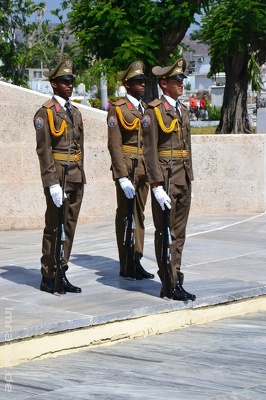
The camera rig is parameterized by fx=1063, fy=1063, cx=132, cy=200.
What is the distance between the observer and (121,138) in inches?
354

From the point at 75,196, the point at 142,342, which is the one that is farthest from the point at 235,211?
the point at 142,342

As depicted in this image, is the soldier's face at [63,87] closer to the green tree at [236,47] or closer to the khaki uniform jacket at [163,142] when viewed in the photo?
the khaki uniform jacket at [163,142]

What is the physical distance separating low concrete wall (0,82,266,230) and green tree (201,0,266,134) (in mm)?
19153

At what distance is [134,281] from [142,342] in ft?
5.45

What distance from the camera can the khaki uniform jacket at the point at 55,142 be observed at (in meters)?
8.20

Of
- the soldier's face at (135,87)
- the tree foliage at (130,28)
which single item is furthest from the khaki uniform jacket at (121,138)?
the tree foliage at (130,28)

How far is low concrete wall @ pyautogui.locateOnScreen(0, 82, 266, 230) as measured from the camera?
13.0 metres

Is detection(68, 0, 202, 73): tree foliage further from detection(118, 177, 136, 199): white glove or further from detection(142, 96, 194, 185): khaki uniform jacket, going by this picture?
detection(142, 96, 194, 185): khaki uniform jacket

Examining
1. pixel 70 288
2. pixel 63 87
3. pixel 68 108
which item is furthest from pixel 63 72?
pixel 70 288

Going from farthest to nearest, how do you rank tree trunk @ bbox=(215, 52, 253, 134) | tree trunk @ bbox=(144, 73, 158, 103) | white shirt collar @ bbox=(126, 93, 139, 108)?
tree trunk @ bbox=(215, 52, 253, 134)
tree trunk @ bbox=(144, 73, 158, 103)
white shirt collar @ bbox=(126, 93, 139, 108)

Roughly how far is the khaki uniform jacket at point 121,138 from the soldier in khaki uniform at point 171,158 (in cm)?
70

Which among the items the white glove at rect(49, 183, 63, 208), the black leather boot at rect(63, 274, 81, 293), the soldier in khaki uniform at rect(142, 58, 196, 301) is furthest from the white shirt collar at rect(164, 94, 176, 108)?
the black leather boot at rect(63, 274, 81, 293)

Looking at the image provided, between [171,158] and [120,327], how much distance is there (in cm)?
150

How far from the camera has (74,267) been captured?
9.75 m
